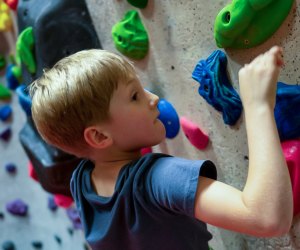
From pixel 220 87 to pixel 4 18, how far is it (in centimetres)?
110

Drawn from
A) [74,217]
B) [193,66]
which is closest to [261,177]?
[193,66]

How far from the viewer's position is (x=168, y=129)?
3.64ft

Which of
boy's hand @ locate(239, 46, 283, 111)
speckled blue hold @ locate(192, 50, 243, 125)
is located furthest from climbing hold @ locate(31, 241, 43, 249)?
boy's hand @ locate(239, 46, 283, 111)

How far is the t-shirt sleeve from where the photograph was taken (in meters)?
0.62

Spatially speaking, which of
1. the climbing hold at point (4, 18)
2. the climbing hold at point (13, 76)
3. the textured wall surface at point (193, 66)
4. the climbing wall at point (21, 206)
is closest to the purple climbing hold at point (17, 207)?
the climbing wall at point (21, 206)

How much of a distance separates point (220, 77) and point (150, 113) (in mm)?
203

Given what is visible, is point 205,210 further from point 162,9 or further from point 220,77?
point 162,9

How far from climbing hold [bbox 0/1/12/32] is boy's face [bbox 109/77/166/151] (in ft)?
3.66

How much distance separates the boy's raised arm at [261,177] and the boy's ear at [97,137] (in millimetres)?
208

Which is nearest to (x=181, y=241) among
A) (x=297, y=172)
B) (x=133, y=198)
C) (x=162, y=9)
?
Result: (x=133, y=198)

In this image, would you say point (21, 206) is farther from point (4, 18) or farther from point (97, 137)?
point (97, 137)

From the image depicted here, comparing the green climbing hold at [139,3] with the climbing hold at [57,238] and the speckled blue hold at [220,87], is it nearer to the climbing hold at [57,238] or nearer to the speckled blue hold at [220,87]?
the speckled blue hold at [220,87]

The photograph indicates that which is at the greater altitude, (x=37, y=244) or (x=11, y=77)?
(x=11, y=77)

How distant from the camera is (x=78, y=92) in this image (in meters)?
0.69
